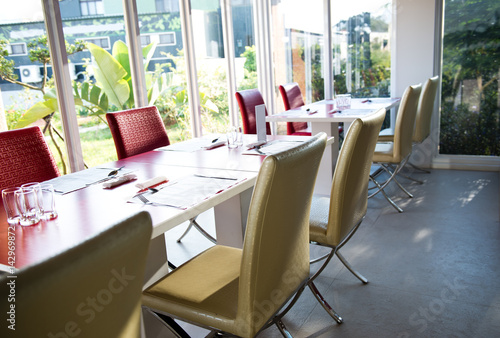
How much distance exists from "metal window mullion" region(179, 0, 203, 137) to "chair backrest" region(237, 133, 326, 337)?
12.1 feet

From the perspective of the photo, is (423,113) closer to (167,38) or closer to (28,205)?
(167,38)

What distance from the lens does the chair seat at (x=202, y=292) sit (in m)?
1.56

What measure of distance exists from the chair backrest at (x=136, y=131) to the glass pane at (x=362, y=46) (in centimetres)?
348

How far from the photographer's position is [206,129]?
5.52 m

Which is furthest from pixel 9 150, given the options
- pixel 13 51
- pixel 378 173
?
pixel 378 173

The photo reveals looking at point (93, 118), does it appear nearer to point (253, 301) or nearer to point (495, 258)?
point (253, 301)

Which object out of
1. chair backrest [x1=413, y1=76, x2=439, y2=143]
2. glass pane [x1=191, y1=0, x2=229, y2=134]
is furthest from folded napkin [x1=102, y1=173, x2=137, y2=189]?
glass pane [x1=191, y1=0, x2=229, y2=134]

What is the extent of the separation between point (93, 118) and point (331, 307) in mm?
2816

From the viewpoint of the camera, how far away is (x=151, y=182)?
200 centimetres

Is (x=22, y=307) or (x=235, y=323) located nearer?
(x=22, y=307)

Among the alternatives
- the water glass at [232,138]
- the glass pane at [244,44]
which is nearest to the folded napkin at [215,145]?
the water glass at [232,138]

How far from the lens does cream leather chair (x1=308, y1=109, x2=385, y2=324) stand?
197cm

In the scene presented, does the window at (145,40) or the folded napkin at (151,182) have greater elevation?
the window at (145,40)

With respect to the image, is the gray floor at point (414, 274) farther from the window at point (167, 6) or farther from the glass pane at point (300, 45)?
the glass pane at point (300, 45)
